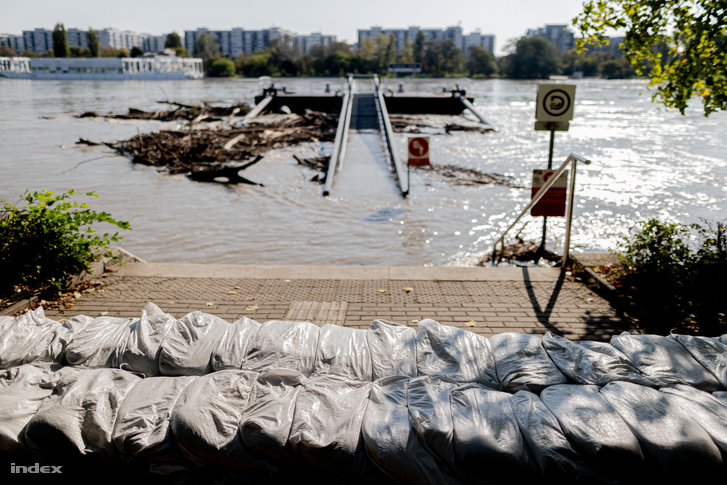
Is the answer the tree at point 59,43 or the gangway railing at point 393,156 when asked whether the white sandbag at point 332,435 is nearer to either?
the gangway railing at point 393,156

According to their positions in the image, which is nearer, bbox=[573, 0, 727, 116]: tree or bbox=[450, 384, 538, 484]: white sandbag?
bbox=[450, 384, 538, 484]: white sandbag

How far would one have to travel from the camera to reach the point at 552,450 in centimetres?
283

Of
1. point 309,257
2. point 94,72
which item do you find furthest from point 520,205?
point 94,72

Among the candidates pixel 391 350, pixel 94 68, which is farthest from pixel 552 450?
pixel 94 68

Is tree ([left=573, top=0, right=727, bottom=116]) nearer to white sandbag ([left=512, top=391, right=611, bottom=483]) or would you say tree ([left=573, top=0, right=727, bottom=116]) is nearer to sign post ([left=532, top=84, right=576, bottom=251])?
sign post ([left=532, top=84, right=576, bottom=251])

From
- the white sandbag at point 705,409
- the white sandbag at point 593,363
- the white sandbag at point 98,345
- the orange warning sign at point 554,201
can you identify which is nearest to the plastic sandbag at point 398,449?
the white sandbag at point 593,363

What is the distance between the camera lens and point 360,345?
3.83 metres

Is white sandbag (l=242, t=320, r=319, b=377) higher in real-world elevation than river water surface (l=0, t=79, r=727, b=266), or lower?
higher

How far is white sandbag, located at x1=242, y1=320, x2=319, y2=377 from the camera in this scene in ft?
12.0

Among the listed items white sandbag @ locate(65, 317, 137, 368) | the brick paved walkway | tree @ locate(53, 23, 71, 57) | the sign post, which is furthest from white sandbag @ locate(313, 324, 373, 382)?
tree @ locate(53, 23, 71, 57)

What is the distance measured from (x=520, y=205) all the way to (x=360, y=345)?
11859 millimetres

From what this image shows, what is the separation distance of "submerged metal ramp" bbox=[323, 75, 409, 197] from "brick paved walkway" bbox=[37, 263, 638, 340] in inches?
317

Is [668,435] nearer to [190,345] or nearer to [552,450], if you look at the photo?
[552,450]

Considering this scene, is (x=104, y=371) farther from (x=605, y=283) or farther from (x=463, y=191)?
(x=463, y=191)
